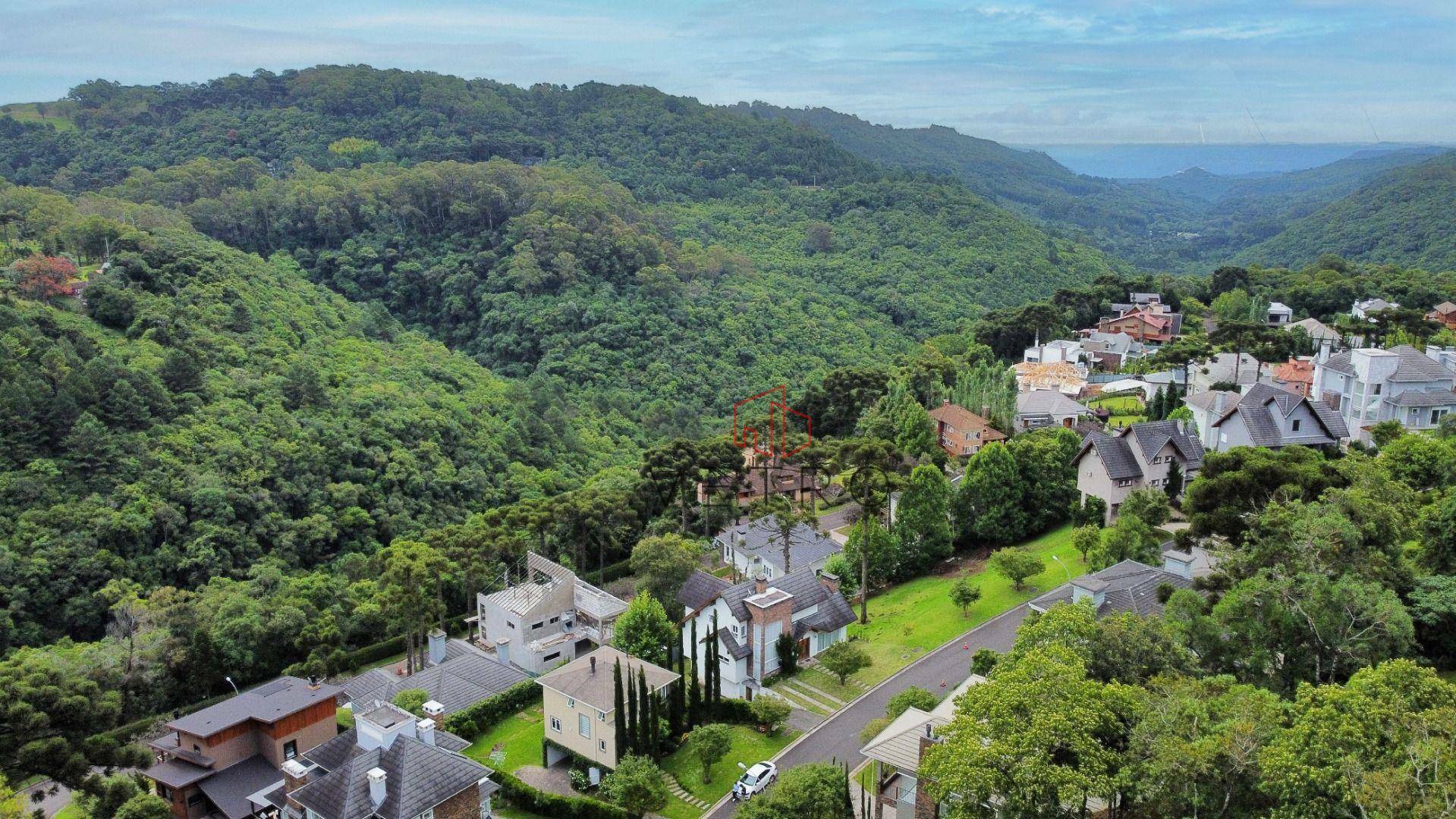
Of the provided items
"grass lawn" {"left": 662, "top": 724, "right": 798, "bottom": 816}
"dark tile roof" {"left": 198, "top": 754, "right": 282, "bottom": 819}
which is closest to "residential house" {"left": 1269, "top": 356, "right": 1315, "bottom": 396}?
"grass lawn" {"left": 662, "top": 724, "right": 798, "bottom": 816}

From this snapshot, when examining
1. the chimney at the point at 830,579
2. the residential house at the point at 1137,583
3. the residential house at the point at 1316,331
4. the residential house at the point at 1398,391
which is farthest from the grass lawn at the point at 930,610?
the residential house at the point at 1316,331

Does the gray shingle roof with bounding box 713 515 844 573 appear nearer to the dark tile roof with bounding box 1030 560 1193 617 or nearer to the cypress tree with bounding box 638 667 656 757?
the dark tile roof with bounding box 1030 560 1193 617

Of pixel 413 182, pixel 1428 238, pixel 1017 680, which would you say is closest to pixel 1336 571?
pixel 1017 680

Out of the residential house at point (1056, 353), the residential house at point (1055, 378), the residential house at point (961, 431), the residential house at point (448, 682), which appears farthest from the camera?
the residential house at point (1056, 353)

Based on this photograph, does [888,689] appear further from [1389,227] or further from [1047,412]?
[1389,227]

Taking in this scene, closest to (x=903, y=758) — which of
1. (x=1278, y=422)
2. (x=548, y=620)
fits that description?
(x=548, y=620)

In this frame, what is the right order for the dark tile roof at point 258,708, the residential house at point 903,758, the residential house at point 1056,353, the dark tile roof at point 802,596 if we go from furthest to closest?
the residential house at point 1056,353
the dark tile roof at point 802,596
the dark tile roof at point 258,708
the residential house at point 903,758

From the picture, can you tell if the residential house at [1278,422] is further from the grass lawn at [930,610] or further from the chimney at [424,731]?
the chimney at [424,731]
